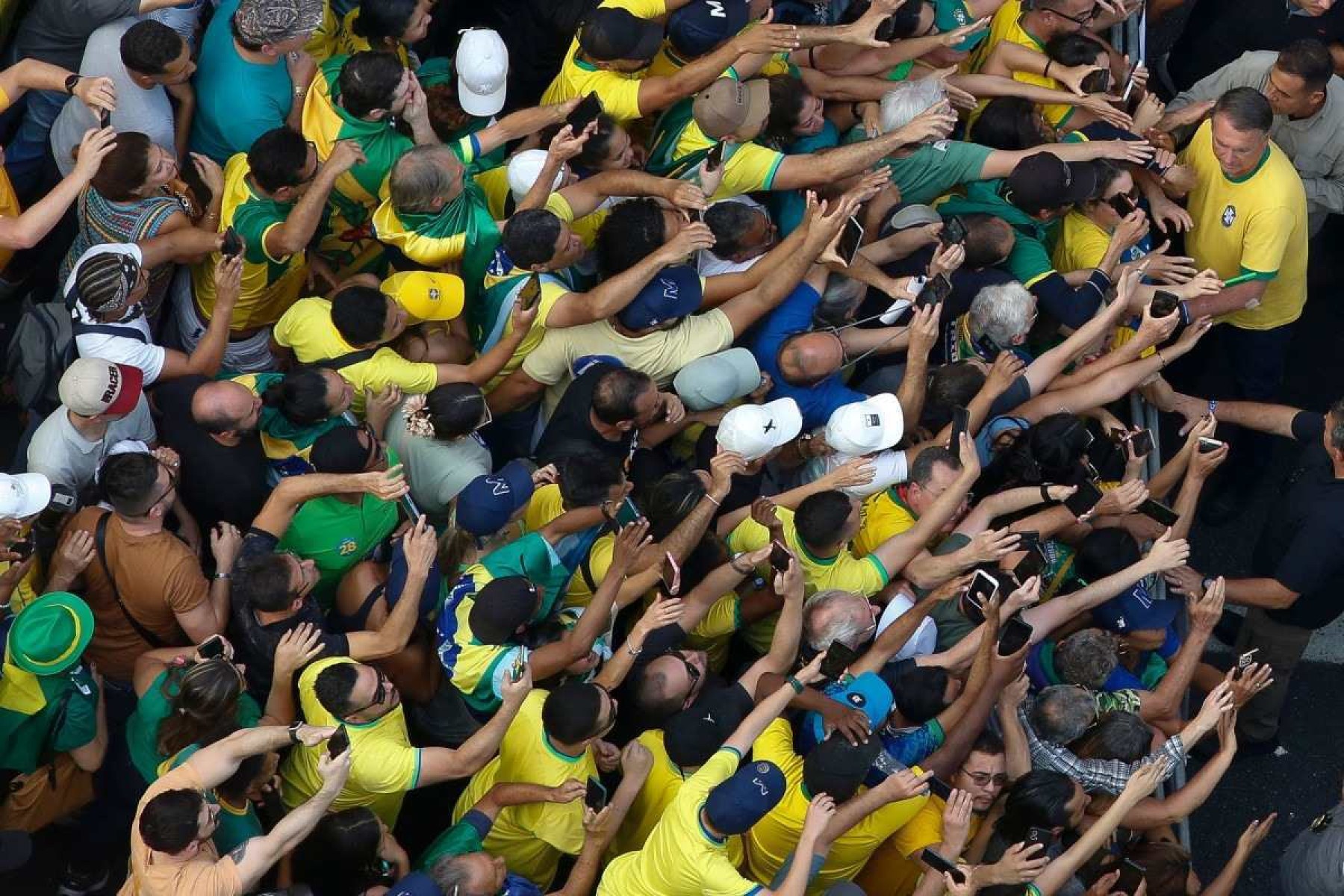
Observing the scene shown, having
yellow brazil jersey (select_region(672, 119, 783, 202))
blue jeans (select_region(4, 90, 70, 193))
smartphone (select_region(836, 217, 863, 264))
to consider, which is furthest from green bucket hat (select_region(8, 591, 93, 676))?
smartphone (select_region(836, 217, 863, 264))

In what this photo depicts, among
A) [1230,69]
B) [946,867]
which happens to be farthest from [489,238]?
[1230,69]

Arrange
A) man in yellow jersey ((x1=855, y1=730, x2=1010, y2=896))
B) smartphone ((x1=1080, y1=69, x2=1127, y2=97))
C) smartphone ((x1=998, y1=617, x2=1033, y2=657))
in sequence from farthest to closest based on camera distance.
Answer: smartphone ((x1=1080, y1=69, x2=1127, y2=97)) → smartphone ((x1=998, y1=617, x2=1033, y2=657)) → man in yellow jersey ((x1=855, y1=730, x2=1010, y2=896))

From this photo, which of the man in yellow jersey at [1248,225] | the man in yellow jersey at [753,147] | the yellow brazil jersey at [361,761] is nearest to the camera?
the yellow brazil jersey at [361,761]

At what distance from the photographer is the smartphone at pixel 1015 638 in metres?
6.65

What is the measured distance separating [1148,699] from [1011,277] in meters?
2.04

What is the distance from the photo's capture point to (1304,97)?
8.26m

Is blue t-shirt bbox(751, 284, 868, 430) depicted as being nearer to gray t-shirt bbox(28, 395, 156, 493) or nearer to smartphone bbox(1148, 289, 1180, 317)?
smartphone bbox(1148, 289, 1180, 317)

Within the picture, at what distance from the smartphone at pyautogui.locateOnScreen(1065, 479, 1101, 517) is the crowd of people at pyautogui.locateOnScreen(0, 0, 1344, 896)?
0.05 feet

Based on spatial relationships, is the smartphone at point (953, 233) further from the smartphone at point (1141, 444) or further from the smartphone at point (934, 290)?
the smartphone at point (1141, 444)

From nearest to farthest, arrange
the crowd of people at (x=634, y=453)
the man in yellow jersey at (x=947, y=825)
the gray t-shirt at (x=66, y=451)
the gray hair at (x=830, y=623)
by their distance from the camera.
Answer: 1. the crowd of people at (x=634, y=453)
2. the man in yellow jersey at (x=947, y=825)
3. the gray t-shirt at (x=66, y=451)
4. the gray hair at (x=830, y=623)

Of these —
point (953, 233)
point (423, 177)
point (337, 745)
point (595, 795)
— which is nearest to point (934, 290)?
point (953, 233)

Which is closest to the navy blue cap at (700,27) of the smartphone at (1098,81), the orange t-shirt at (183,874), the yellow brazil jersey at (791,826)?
the smartphone at (1098,81)

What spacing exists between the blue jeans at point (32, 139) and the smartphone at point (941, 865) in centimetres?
494

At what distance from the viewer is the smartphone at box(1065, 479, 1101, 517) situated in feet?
23.8
